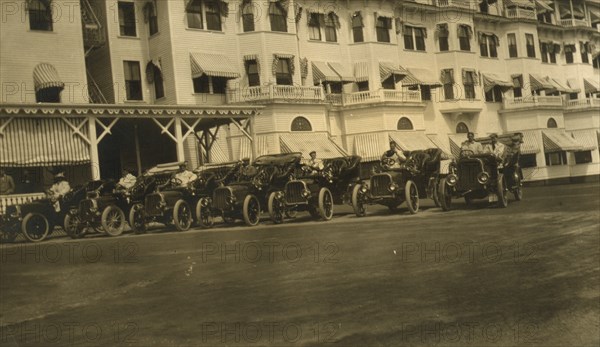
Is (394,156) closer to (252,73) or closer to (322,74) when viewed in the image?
(252,73)

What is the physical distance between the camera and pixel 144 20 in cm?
3078

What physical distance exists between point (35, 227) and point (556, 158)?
42.2 meters

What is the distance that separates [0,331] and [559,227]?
357 inches

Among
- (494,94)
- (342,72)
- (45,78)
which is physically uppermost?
(342,72)

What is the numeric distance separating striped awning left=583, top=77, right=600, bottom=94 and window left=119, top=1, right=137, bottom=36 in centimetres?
3604

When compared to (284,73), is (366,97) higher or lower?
lower

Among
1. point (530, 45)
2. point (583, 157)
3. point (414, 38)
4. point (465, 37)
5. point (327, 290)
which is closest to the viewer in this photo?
point (327, 290)

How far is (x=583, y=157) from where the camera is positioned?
48.9 m

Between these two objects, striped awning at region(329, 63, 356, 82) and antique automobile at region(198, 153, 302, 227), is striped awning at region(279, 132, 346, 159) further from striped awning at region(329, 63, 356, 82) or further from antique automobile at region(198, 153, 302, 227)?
antique automobile at region(198, 153, 302, 227)

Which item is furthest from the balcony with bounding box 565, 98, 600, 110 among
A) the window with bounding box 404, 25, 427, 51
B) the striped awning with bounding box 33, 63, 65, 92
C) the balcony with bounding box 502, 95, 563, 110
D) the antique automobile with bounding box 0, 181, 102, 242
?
the antique automobile with bounding box 0, 181, 102, 242

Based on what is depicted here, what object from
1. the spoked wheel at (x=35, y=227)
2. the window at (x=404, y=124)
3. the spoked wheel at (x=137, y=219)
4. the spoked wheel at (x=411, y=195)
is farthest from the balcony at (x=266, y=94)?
the spoked wheel at (x=35, y=227)

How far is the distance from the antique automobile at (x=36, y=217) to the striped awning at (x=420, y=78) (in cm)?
2618

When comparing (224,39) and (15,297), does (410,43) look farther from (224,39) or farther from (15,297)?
(15,297)

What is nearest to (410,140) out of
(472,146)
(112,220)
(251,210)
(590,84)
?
(472,146)
